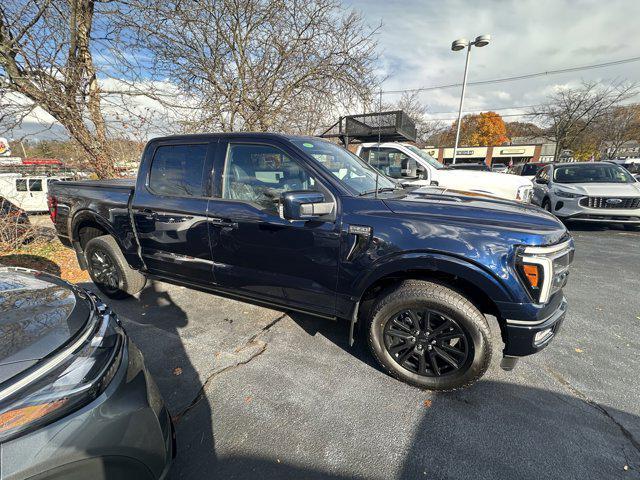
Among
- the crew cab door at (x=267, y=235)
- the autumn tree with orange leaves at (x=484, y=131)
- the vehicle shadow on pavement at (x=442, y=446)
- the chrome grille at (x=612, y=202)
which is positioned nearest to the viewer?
the vehicle shadow on pavement at (x=442, y=446)

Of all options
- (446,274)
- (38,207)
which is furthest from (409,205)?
(38,207)

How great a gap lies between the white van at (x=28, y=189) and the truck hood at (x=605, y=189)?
16.1 meters

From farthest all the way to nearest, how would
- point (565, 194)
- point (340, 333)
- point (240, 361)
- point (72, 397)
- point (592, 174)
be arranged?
point (592, 174) < point (565, 194) < point (340, 333) < point (240, 361) < point (72, 397)

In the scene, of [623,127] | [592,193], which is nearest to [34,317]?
[592,193]

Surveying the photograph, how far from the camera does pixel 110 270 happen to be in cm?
383

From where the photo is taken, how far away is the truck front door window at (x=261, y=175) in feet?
8.51

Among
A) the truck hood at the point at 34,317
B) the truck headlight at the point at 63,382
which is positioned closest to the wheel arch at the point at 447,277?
the truck headlight at the point at 63,382

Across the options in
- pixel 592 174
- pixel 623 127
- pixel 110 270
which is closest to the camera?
pixel 110 270

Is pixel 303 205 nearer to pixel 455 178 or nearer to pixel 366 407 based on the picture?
pixel 366 407

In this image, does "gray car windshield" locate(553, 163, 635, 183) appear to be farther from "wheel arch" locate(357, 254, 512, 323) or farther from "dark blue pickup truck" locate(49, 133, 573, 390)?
"wheel arch" locate(357, 254, 512, 323)

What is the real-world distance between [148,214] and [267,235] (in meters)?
1.54

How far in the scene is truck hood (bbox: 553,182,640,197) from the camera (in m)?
6.88

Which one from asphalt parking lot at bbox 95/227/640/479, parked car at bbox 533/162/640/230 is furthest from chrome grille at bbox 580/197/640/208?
asphalt parking lot at bbox 95/227/640/479

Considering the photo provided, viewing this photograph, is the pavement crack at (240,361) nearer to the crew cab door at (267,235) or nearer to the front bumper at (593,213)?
the crew cab door at (267,235)
